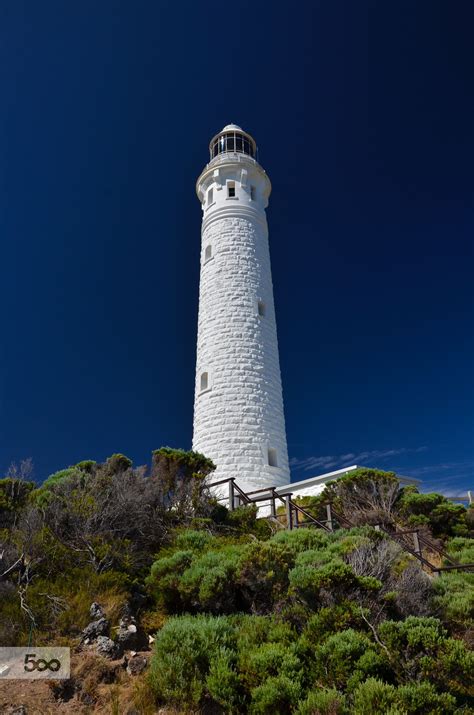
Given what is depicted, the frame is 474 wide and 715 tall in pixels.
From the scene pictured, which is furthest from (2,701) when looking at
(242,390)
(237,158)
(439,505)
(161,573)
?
(237,158)

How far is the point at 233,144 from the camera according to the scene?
22.5 meters

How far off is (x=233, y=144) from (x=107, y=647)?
69.3 feet

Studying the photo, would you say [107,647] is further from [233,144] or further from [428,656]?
[233,144]

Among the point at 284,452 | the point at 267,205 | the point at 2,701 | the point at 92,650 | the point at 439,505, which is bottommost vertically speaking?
the point at 2,701

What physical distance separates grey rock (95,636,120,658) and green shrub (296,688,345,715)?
7.60 feet

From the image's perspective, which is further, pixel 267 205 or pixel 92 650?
pixel 267 205

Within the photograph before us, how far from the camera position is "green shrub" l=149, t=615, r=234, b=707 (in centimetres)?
515

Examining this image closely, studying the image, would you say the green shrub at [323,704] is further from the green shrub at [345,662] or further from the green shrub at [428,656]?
the green shrub at [428,656]

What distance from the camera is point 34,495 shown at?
33.8ft

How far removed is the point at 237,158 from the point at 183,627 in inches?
746

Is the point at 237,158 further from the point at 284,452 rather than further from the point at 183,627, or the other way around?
the point at 183,627

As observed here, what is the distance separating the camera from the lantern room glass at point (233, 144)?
22531mm

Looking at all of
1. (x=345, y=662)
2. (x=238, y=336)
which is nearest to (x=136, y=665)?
(x=345, y=662)

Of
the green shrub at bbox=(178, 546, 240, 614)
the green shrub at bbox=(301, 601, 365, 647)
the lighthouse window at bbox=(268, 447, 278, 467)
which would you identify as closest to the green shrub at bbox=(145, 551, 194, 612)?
the green shrub at bbox=(178, 546, 240, 614)
